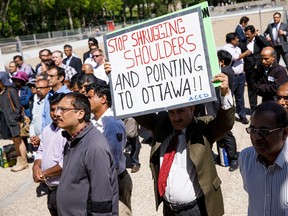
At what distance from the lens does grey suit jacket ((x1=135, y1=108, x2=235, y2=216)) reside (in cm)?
304

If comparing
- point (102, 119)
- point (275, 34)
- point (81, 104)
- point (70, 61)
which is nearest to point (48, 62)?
point (70, 61)

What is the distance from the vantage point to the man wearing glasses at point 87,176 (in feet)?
9.47

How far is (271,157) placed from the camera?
7.52 ft

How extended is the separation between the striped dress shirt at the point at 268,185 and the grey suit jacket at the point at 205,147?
63cm

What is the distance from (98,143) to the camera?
296cm

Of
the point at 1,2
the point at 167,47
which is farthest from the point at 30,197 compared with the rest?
A: the point at 1,2

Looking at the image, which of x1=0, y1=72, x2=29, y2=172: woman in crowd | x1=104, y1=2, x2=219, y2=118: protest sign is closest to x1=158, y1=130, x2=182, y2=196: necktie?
x1=104, y1=2, x2=219, y2=118: protest sign

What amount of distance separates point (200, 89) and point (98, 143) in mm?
853

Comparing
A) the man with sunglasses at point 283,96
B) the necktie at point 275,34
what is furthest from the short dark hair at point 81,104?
the necktie at point 275,34

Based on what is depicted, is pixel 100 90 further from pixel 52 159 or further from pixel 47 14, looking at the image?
pixel 47 14

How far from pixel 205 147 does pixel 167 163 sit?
1.08ft

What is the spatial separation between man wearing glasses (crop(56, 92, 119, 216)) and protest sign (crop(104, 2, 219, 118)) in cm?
40

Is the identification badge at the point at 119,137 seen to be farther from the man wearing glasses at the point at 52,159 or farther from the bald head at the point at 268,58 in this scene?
the bald head at the point at 268,58

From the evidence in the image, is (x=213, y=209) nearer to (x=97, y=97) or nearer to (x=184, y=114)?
(x=184, y=114)
